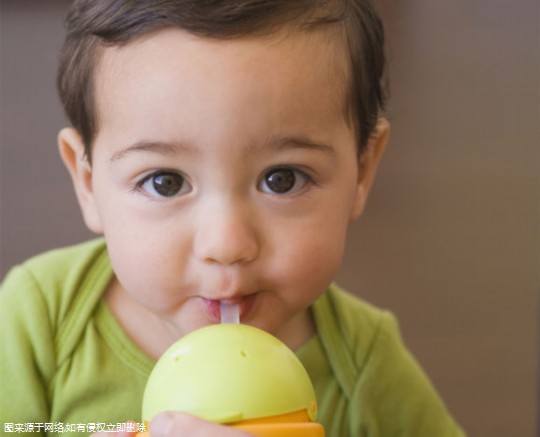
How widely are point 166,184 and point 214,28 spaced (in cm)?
13

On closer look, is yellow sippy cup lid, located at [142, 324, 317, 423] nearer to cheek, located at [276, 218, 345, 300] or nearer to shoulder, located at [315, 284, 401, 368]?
cheek, located at [276, 218, 345, 300]

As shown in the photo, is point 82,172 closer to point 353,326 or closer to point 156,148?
point 156,148

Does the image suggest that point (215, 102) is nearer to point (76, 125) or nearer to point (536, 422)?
point (76, 125)

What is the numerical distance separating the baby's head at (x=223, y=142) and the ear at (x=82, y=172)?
42 mm

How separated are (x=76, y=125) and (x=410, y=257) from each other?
766 mm

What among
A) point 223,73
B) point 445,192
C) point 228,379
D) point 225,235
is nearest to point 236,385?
point 228,379

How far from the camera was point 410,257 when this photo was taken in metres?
1.51

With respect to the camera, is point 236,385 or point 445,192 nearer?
point 236,385

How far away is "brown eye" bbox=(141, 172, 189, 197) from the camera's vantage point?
0.76 meters

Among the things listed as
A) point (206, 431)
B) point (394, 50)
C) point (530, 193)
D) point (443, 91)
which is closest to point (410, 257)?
point (530, 193)

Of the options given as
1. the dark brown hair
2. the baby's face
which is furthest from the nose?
the dark brown hair

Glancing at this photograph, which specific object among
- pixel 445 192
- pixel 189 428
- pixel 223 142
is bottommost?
pixel 189 428

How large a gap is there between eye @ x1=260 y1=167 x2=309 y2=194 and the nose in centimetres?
3

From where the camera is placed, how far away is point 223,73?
73cm
